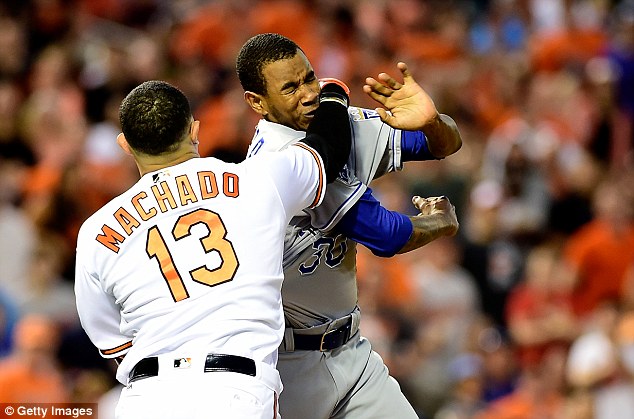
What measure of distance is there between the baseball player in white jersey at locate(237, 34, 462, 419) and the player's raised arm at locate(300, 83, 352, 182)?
8cm

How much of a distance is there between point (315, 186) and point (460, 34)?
849 cm

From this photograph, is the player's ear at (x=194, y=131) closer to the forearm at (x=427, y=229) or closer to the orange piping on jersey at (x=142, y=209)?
the orange piping on jersey at (x=142, y=209)

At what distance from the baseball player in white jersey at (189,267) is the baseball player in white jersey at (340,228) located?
356 mm

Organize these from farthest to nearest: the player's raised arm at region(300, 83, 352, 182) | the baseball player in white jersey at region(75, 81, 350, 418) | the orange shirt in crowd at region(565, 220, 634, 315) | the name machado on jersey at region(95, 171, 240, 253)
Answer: the orange shirt in crowd at region(565, 220, 634, 315), the player's raised arm at region(300, 83, 352, 182), the name machado on jersey at region(95, 171, 240, 253), the baseball player in white jersey at region(75, 81, 350, 418)

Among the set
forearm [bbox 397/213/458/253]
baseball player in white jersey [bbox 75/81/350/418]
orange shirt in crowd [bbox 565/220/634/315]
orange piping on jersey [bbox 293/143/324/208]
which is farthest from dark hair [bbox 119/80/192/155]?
orange shirt in crowd [bbox 565/220/634/315]

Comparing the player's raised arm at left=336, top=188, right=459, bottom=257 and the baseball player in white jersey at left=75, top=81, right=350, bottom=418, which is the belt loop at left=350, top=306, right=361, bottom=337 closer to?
the player's raised arm at left=336, top=188, right=459, bottom=257

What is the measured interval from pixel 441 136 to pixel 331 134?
0.43 metres

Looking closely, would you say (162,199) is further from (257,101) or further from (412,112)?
(412,112)

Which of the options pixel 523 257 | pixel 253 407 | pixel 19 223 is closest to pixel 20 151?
pixel 19 223

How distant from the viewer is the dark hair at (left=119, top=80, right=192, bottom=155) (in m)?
3.53

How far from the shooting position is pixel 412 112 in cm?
396

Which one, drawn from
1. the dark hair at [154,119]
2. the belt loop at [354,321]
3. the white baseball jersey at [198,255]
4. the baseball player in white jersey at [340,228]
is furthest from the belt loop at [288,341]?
the dark hair at [154,119]

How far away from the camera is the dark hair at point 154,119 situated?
3.53 meters

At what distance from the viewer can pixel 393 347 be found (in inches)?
299
